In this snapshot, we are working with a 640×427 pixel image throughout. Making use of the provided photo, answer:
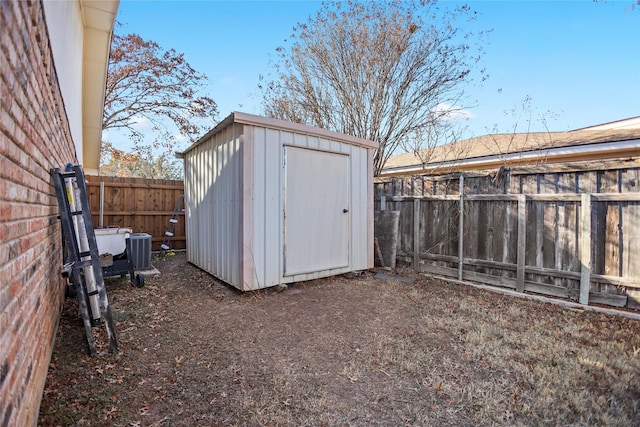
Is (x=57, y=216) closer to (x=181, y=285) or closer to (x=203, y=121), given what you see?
(x=181, y=285)

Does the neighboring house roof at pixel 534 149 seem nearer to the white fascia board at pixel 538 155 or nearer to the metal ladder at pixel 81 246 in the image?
the white fascia board at pixel 538 155

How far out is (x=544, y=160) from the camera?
21.8ft

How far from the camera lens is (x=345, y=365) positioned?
2566mm

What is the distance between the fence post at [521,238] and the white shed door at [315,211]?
249cm

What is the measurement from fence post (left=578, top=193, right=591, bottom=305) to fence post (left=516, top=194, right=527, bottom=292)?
62 centimetres

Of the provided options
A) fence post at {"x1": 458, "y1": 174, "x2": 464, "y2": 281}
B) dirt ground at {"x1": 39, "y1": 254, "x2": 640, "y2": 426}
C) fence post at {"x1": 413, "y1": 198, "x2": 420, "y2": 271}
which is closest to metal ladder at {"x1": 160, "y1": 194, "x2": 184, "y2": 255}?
dirt ground at {"x1": 39, "y1": 254, "x2": 640, "y2": 426}

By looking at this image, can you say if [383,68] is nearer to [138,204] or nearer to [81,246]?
[138,204]

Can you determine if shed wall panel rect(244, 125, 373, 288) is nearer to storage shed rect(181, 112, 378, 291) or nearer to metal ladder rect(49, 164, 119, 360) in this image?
storage shed rect(181, 112, 378, 291)

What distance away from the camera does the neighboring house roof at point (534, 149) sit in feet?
19.0

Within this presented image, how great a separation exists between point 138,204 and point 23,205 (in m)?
6.95

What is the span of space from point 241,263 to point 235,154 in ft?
4.86

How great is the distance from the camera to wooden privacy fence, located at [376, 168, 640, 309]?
12.1 ft

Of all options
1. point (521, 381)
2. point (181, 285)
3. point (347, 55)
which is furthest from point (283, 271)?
point (347, 55)

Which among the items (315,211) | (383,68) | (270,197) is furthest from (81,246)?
(383,68)
